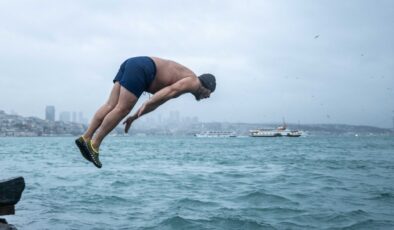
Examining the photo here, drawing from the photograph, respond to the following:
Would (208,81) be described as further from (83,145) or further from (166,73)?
(83,145)

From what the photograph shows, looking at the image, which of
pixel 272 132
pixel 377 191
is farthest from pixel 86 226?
pixel 272 132

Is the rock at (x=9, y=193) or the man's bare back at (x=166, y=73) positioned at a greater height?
the man's bare back at (x=166, y=73)

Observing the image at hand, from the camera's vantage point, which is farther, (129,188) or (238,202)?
(129,188)

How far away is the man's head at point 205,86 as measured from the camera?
18.9ft

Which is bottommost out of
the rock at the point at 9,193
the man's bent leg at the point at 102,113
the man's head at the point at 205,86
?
Result: the rock at the point at 9,193

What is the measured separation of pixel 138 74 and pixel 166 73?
1.36 ft

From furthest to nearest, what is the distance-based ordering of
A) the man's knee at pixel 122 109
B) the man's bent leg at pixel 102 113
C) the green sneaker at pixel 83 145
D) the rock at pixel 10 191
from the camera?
the rock at pixel 10 191, the man's bent leg at pixel 102 113, the green sneaker at pixel 83 145, the man's knee at pixel 122 109

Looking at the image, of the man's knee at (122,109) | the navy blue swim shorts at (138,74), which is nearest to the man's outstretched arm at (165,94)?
the man's knee at (122,109)

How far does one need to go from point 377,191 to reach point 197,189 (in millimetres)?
9441

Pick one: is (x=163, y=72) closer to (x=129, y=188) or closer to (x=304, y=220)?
(x=304, y=220)

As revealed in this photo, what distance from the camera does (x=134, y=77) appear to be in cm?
545

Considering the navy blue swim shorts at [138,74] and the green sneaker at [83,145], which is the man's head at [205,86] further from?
the green sneaker at [83,145]

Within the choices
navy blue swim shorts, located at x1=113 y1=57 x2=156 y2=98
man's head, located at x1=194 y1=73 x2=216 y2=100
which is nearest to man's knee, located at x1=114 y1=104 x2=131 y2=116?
navy blue swim shorts, located at x1=113 y1=57 x2=156 y2=98

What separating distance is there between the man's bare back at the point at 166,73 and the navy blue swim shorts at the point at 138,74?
0.07 metres
